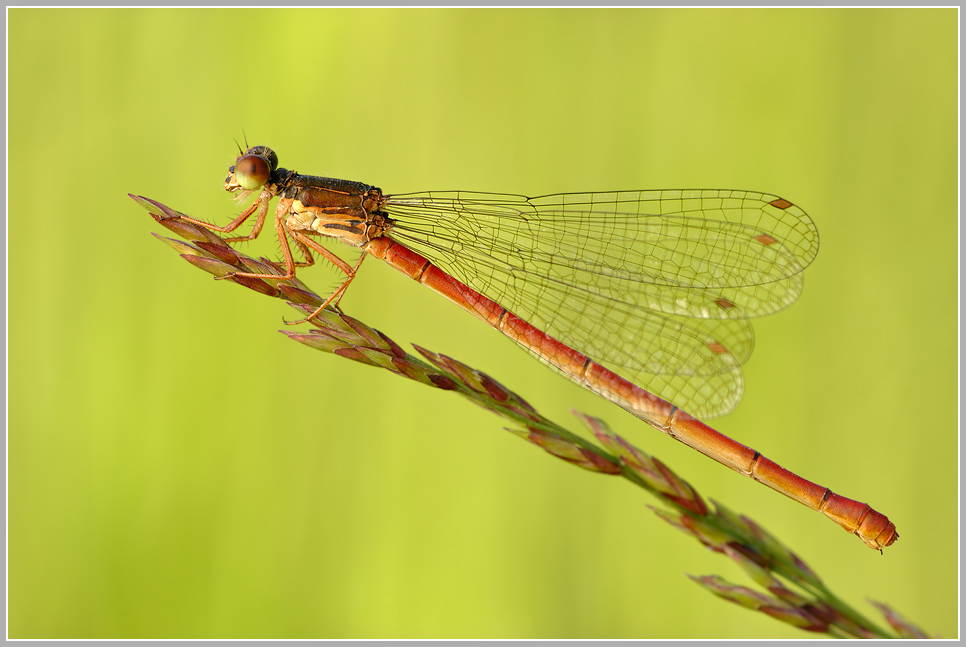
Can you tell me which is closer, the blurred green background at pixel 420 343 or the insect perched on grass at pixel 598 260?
the insect perched on grass at pixel 598 260

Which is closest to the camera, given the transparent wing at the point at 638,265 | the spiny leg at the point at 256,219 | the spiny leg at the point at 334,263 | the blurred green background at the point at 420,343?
the spiny leg at the point at 334,263

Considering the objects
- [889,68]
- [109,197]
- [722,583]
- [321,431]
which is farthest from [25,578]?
[889,68]

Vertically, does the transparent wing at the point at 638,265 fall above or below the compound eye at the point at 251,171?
above

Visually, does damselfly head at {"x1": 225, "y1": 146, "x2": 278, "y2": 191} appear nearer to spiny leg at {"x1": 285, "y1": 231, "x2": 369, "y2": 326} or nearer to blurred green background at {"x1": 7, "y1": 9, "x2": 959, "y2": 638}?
spiny leg at {"x1": 285, "y1": 231, "x2": 369, "y2": 326}

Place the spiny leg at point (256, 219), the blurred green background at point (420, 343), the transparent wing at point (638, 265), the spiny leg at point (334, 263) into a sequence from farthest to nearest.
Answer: the blurred green background at point (420, 343), the transparent wing at point (638, 265), the spiny leg at point (256, 219), the spiny leg at point (334, 263)

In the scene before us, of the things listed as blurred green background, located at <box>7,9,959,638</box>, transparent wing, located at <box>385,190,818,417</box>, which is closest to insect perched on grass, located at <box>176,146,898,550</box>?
transparent wing, located at <box>385,190,818,417</box>

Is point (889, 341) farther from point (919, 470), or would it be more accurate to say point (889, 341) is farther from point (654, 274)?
point (654, 274)

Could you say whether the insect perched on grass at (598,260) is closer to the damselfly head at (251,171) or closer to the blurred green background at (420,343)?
the damselfly head at (251,171)

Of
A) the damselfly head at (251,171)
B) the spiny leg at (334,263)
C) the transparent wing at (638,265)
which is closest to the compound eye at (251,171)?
the damselfly head at (251,171)
